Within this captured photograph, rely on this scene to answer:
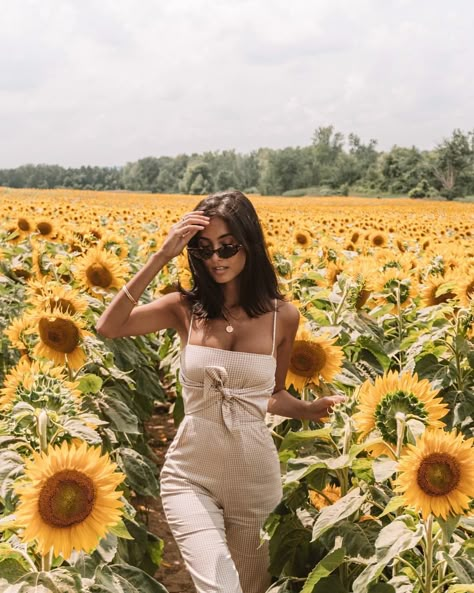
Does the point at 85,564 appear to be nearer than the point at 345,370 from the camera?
Yes

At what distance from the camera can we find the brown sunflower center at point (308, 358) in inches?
118

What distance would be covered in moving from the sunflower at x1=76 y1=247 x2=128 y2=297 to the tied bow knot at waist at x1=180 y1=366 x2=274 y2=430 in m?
1.70

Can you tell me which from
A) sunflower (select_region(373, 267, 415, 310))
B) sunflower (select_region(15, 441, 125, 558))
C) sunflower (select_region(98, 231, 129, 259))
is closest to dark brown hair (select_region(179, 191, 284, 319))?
sunflower (select_region(15, 441, 125, 558))

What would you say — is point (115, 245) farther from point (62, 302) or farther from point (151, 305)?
point (151, 305)

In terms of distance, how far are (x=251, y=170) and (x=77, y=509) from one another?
109115mm

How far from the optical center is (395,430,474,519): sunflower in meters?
1.77

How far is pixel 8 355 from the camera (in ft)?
13.8

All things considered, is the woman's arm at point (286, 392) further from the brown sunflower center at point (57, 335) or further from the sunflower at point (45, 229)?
the sunflower at point (45, 229)

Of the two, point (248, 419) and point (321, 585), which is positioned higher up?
point (248, 419)

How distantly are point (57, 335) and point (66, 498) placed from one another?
143 centimetres

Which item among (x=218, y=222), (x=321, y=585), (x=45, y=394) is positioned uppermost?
(x=218, y=222)

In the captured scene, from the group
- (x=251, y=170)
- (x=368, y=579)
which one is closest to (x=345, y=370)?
(x=368, y=579)

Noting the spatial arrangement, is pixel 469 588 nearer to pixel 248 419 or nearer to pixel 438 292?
pixel 248 419

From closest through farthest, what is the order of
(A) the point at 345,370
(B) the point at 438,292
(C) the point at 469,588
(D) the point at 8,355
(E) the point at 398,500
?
(C) the point at 469,588, (E) the point at 398,500, (A) the point at 345,370, (B) the point at 438,292, (D) the point at 8,355
